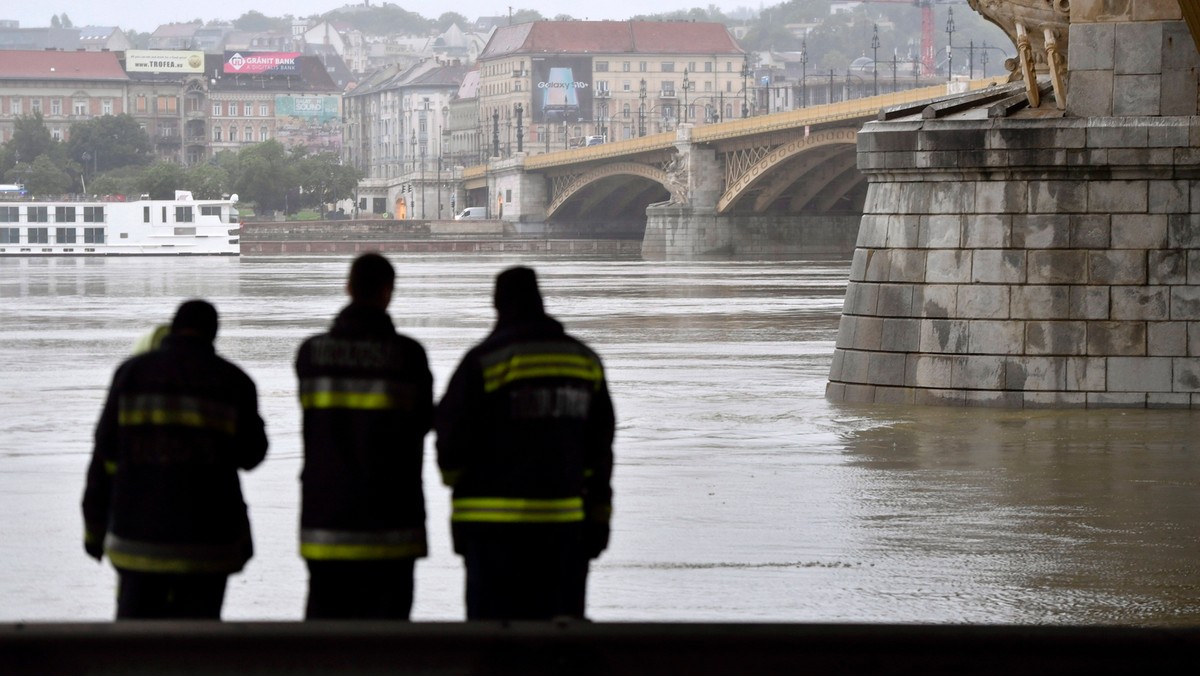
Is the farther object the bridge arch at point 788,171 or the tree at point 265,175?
the tree at point 265,175

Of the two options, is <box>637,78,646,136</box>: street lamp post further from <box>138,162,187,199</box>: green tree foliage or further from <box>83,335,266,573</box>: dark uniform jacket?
<box>83,335,266,573</box>: dark uniform jacket

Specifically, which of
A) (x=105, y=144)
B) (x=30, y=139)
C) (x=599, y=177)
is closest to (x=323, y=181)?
(x=105, y=144)

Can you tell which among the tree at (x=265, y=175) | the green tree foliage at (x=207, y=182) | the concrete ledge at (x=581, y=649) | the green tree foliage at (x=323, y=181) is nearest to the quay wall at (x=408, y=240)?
the green tree foliage at (x=207, y=182)

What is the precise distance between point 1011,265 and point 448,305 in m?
25.8

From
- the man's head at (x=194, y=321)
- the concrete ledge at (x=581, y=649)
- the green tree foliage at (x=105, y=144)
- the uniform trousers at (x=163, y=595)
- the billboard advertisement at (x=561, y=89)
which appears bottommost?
the concrete ledge at (x=581, y=649)

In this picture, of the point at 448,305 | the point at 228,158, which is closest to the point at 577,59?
the point at 228,158

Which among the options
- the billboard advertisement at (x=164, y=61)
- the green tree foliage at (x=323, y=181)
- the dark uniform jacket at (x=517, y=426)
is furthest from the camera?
the billboard advertisement at (x=164, y=61)

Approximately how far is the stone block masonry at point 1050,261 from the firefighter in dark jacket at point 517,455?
12.2 m

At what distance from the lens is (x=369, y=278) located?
6.71m

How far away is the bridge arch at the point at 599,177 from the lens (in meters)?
93.9

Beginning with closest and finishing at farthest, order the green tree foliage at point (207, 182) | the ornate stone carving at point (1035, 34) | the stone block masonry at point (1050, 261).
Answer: the stone block masonry at point (1050, 261) < the ornate stone carving at point (1035, 34) < the green tree foliage at point (207, 182)

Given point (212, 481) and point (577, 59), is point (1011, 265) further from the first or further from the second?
point (577, 59)

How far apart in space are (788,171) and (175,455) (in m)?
77.6

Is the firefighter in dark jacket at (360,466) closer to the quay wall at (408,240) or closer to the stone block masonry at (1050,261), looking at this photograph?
the stone block masonry at (1050,261)
